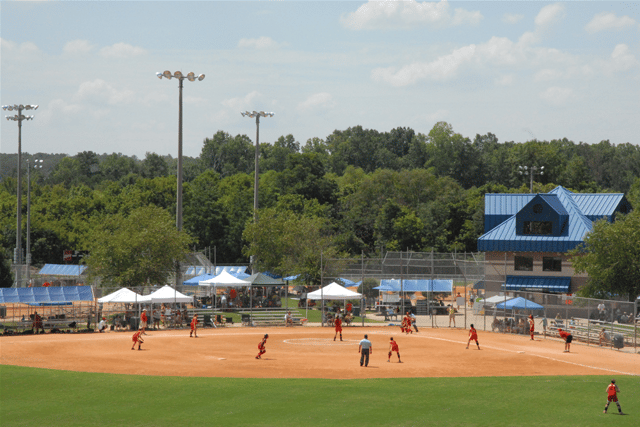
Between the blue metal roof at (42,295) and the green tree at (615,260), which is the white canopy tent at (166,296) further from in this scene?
the green tree at (615,260)

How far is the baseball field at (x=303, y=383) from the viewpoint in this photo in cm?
2056

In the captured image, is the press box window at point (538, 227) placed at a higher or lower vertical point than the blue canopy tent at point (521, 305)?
higher

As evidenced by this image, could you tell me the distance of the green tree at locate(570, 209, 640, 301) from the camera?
46.1 metres

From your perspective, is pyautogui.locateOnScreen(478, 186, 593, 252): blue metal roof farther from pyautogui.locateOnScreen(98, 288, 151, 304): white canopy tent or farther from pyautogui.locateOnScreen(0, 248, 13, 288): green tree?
pyautogui.locateOnScreen(0, 248, 13, 288): green tree

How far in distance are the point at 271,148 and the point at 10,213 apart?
98.0 metres

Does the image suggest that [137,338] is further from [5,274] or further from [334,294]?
[5,274]

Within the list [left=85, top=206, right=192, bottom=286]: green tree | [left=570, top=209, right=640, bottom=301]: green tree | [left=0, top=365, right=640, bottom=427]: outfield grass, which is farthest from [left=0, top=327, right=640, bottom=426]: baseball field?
[left=85, top=206, right=192, bottom=286]: green tree

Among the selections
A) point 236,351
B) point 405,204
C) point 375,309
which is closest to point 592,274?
point 375,309

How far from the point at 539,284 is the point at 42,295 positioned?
4151 centimetres

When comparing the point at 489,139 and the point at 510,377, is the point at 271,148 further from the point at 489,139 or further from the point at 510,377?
the point at 510,377

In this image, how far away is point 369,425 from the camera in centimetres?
1952

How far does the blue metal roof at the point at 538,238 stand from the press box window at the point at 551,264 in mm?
1163

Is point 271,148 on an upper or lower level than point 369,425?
upper

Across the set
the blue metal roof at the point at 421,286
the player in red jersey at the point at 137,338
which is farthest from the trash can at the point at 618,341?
the player in red jersey at the point at 137,338
